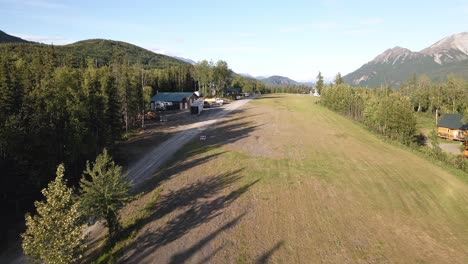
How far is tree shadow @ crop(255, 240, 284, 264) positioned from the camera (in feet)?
55.7

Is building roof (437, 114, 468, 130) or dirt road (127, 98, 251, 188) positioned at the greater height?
building roof (437, 114, 468, 130)

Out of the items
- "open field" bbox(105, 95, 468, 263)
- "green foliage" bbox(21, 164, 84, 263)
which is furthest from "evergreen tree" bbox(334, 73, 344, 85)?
"green foliage" bbox(21, 164, 84, 263)

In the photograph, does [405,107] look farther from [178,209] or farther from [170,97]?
[170,97]

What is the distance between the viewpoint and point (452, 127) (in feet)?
209

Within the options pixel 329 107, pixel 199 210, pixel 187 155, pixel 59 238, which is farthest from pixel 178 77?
pixel 59 238

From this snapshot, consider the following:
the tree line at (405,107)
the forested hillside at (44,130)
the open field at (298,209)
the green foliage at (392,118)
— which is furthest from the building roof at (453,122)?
the forested hillside at (44,130)

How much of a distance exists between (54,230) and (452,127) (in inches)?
2950

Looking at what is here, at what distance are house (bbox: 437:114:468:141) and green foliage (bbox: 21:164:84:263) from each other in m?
71.5

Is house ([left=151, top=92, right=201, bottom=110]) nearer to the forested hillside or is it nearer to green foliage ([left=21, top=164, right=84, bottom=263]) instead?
the forested hillside

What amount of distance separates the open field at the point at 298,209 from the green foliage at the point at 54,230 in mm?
4353

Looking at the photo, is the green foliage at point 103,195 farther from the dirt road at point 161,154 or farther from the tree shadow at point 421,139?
the tree shadow at point 421,139

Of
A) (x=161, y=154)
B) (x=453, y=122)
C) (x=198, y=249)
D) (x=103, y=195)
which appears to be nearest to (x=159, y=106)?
(x=161, y=154)

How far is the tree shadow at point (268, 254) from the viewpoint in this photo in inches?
668

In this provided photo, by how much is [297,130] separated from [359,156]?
59.8 ft
